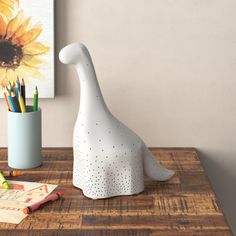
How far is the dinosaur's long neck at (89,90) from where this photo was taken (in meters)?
1.14

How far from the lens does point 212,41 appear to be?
1.42 metres

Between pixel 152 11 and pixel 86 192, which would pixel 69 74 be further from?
pixel 86 192

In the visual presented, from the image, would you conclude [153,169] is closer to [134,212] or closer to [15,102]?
[134,212]

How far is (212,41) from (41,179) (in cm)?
54

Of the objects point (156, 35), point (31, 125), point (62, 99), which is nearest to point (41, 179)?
point (31, 125)

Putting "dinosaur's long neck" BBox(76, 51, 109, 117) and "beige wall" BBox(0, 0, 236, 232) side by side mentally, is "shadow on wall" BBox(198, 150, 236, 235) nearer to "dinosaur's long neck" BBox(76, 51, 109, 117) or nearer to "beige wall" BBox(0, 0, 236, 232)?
"beige wall" BBox(0, 0, 236, 232)

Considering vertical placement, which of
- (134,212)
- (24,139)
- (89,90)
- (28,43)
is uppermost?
(28,43)

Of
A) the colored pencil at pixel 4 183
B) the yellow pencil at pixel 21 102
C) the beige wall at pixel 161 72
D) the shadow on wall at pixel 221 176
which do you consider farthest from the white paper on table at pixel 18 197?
the shadow on wall at pixel 221 176

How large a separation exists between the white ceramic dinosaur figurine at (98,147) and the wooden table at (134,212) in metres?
0.03

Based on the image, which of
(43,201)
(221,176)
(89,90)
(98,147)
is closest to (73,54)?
(89,90)

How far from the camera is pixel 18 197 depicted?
1.12 m

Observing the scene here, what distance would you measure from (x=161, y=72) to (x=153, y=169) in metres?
0.33

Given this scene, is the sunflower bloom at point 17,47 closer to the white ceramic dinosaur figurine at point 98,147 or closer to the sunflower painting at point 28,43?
the sunflower painting at point 28,43

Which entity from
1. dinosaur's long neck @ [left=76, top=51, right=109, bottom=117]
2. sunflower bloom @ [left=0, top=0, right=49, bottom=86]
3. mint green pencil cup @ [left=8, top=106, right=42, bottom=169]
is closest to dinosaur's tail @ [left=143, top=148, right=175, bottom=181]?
dinosaur's long neck @ [left=76, top=51, right=109, bottom=117]
